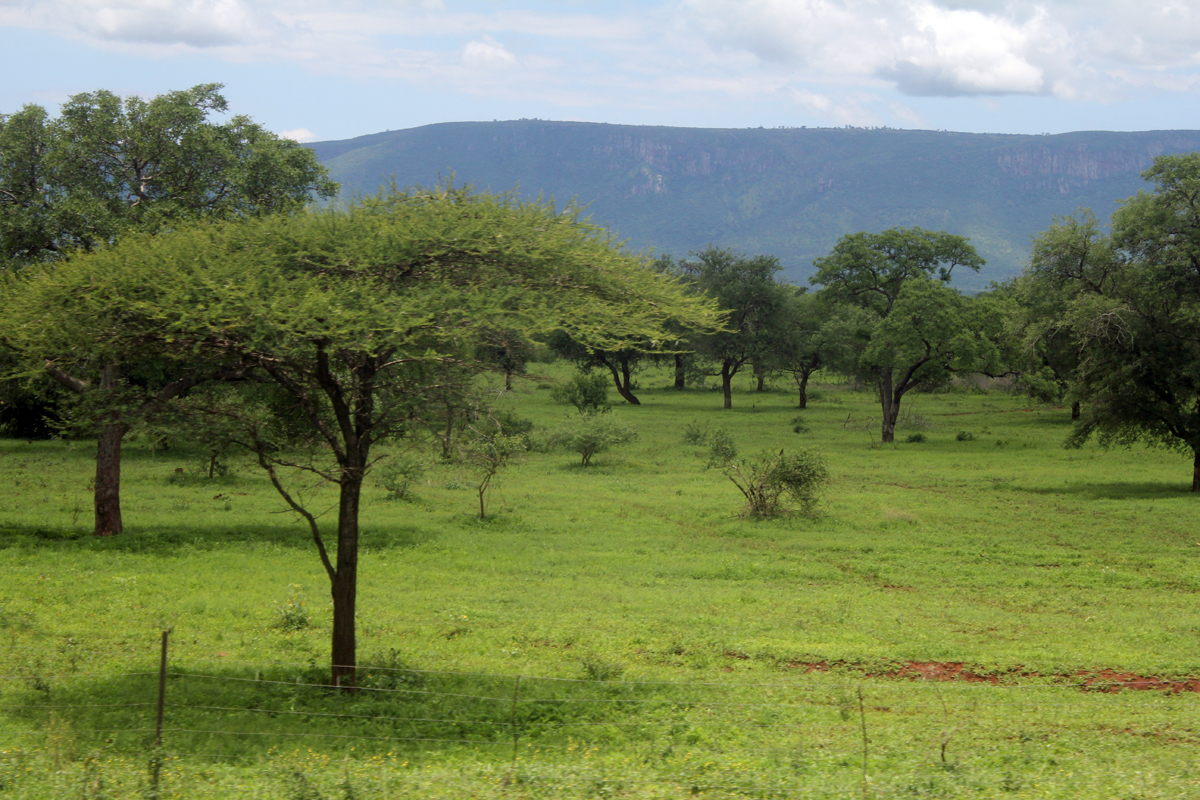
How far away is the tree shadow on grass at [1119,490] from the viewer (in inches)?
1204

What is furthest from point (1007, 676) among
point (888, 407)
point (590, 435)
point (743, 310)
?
point (743, 310)

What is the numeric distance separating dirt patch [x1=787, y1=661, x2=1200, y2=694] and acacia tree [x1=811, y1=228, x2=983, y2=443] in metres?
33.4

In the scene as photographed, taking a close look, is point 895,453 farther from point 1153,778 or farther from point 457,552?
point 1153,778

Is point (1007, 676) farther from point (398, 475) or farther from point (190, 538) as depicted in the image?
point (398, 475)

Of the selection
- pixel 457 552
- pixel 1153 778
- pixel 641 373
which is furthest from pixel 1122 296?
pixel 641 373

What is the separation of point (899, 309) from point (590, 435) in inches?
712

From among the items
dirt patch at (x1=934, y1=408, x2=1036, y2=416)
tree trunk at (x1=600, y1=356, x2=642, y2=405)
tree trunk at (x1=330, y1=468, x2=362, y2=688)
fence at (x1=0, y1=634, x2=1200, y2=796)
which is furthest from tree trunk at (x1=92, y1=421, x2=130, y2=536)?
dirt patch at (x1=934, y1=408, x2=1036, y2=416)

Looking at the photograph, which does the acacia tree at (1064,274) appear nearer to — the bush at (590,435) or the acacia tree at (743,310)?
the bush at (590,435)

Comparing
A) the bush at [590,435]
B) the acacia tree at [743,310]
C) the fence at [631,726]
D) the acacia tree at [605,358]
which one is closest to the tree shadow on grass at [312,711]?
the fence at [631,726]

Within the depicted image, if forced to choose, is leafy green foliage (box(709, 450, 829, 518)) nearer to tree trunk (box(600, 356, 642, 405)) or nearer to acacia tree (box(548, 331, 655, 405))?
acacia tree (box(548, 331, 655, 405))

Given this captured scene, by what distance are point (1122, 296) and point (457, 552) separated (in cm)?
2403

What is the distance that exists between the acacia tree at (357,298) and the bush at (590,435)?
26.4m

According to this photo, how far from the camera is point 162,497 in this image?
90.2 ft

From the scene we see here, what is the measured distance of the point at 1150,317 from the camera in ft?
99.4
